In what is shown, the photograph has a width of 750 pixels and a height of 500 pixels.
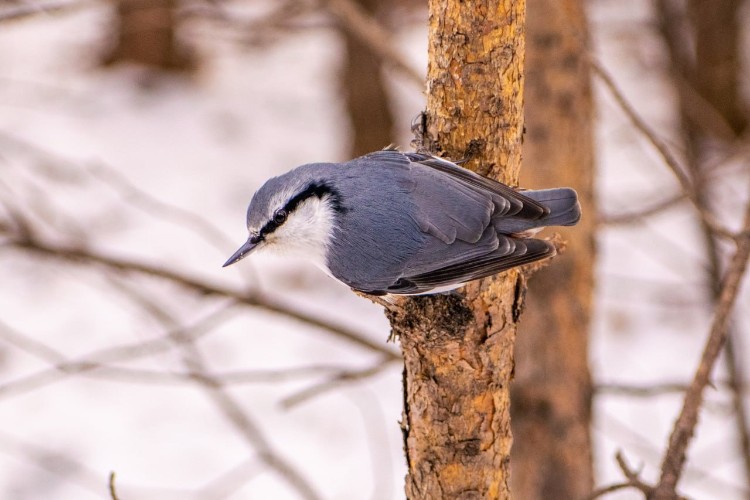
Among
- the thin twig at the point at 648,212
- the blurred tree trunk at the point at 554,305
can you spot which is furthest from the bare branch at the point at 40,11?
the thin twig at the point at 648,212

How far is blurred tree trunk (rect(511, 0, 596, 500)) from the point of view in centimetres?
250

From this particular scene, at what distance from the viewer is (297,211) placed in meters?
1.73

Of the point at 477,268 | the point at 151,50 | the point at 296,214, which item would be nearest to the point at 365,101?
the point at 151,50

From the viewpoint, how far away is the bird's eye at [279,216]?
1.71 meters

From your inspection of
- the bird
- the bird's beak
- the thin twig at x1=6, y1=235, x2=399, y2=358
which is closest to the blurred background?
the thin twig at x1=6, y1=235, x2=399, y2=358

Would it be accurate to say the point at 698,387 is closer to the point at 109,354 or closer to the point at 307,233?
the point at 307,233

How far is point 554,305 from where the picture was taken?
2529mm

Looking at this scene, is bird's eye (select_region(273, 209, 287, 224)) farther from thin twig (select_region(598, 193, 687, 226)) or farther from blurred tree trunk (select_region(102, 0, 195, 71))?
blurred tree trunk (select_region(102, 0, 195, 71))

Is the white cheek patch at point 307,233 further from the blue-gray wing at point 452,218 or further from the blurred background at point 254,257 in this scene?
the blurred background at point 254,257

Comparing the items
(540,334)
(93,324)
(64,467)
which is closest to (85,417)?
(64,467)

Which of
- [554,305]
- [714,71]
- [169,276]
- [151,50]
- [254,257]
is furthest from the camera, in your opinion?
[151,50]

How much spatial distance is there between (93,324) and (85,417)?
76cm

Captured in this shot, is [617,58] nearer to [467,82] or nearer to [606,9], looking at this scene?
[606,9]

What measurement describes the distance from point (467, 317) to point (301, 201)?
0.47 m
